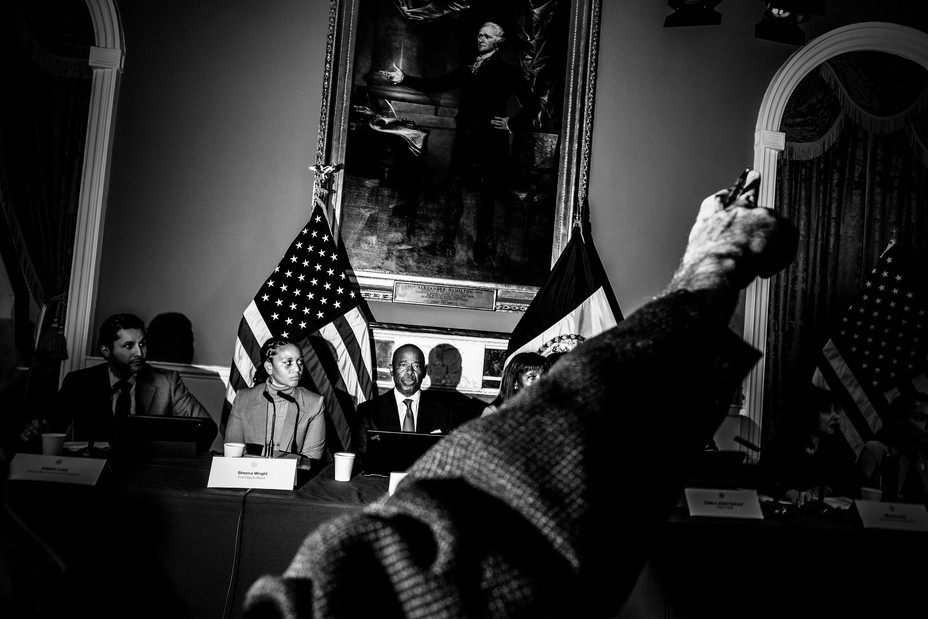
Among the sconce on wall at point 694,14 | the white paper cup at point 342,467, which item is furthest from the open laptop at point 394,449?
the sconce on wall at point 694,14

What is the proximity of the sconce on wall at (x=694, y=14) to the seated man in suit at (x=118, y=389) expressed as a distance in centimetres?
498

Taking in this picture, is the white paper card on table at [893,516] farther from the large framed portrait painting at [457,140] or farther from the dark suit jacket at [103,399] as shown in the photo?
the dark suit jacket at [103,399]

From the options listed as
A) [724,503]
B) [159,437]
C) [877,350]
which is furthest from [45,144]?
[877,350]

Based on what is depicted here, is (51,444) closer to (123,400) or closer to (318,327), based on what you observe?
(123,400)

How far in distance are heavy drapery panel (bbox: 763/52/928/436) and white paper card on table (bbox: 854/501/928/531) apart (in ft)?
10.5

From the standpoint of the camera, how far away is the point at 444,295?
5816 mm

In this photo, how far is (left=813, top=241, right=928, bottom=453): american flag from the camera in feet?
18.6

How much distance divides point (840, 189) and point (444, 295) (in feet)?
12.5

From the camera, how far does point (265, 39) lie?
5.79 meters

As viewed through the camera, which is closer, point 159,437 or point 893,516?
point 893,516

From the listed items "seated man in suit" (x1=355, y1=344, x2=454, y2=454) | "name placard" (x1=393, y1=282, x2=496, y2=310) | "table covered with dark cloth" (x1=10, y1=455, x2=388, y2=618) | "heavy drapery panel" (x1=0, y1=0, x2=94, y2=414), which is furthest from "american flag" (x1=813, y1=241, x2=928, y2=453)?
"heavy drapery panel" (x1=0, y1=0, x2=94, y2=414)

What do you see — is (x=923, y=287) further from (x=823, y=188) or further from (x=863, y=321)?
(x=823, y=188)

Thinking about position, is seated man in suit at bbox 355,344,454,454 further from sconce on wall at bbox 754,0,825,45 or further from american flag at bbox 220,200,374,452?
sconce on wall at bbox 754,0,825,45

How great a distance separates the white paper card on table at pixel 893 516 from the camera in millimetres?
2865
